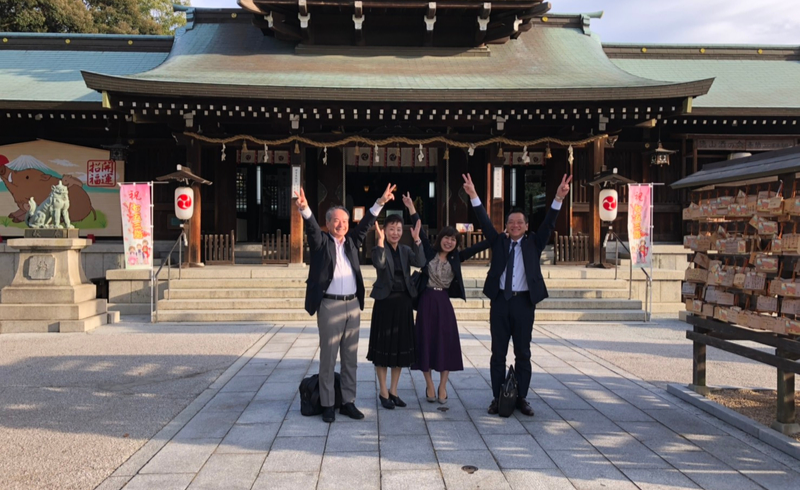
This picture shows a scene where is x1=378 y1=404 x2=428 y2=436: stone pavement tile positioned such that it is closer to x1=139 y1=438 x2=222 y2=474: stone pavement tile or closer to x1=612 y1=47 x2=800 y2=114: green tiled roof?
x1=139 y1=438 x2=222 y2=474: stone pavement tile

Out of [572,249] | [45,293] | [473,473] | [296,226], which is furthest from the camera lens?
[572,249]

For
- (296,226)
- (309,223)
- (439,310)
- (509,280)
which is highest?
(296,226)

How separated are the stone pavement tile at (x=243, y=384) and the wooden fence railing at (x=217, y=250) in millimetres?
6481

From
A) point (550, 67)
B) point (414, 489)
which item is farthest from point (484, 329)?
point (550, 67)

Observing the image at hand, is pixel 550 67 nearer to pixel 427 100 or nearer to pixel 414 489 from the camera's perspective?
pixel 427 100

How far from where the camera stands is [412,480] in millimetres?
3141

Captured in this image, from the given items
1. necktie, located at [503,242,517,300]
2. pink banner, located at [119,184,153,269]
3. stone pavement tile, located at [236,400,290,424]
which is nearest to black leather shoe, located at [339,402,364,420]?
stone pavement tile, located at [236,400,290,424]

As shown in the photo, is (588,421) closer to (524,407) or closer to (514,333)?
(524,407)

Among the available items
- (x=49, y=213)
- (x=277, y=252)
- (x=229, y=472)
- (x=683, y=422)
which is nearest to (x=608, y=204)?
(x=277, y=252)

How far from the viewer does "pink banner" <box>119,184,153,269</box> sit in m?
9.91

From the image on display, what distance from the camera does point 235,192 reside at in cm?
1357

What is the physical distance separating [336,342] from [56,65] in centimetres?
1514

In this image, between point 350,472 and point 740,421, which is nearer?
point 350,472

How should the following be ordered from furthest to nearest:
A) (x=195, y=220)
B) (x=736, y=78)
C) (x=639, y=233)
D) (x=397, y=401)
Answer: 1. (x=736, y=78)
2. (x=195, y=220)
3. (x=639, y=233)
4. (x=397, y=401)
